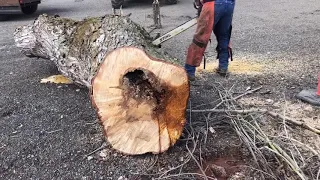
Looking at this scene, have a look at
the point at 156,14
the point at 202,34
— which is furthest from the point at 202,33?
the point at 156,14

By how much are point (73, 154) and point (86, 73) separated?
107 cm

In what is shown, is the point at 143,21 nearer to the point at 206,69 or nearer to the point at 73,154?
the point at 206,69

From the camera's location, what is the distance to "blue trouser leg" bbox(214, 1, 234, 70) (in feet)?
13.3

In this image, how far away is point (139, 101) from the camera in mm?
2752

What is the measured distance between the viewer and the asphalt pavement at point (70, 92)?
2.83 metres

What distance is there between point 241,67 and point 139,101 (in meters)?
2.38

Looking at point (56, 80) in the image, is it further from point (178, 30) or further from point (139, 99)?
point (139, 99)

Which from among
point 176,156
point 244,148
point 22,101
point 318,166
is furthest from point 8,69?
point 318,166

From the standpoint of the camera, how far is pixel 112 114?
278cm

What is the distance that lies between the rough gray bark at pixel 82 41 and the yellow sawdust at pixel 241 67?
3.76 ft

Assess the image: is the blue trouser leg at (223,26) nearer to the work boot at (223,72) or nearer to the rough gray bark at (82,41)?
the work boot at (223,72)

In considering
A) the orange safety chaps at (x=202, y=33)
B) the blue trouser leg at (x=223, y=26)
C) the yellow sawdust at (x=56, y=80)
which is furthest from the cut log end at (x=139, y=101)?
the yellow sawdust at (x=56, y=80)

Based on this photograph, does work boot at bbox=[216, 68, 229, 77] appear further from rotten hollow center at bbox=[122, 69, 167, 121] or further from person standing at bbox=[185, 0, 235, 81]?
rotten hollow center at bbox=[122, 69, 167, 121]

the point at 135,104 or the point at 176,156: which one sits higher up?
the point at 135,104
